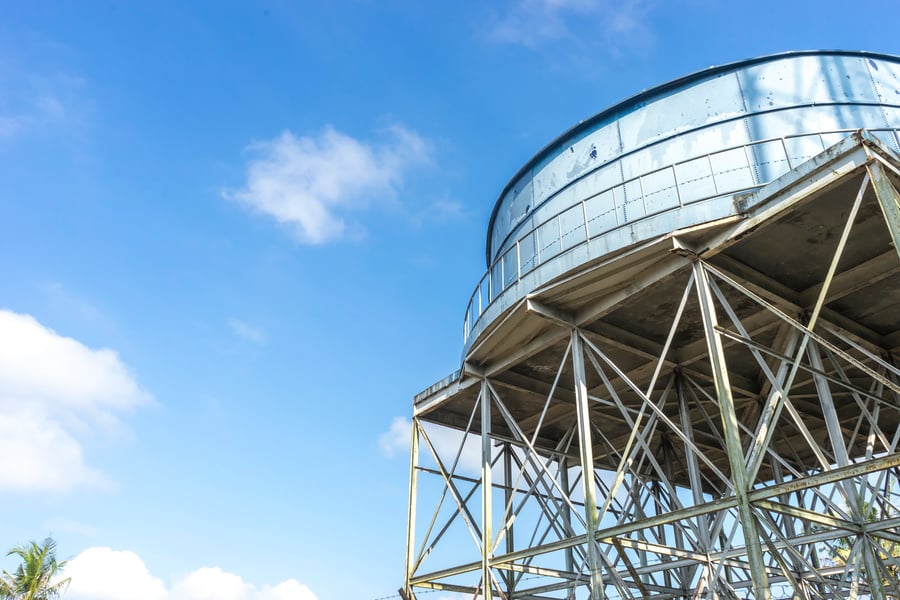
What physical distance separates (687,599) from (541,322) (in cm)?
628

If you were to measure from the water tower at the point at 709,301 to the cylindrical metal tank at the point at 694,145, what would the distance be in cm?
3

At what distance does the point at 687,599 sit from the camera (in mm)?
13102

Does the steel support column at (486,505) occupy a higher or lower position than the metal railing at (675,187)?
lower

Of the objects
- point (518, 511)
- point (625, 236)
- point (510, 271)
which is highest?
point (510, 271)

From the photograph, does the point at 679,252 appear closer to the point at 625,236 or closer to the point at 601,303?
the point at 625,236

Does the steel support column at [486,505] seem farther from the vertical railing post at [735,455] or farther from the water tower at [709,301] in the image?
the vertical railing post at [735,455]

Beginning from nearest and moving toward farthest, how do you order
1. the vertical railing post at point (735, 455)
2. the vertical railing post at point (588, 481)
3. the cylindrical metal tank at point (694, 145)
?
the vertical railing post at point (735, 455) < the vertical railing post at point (588, 481) < the cylindrical metal tank at point (694, 145)

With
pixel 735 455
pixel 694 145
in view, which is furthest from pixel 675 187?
pixel 735 455

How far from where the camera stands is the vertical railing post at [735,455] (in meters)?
7.47

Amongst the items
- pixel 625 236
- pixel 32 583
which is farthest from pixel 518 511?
pixel 32 583

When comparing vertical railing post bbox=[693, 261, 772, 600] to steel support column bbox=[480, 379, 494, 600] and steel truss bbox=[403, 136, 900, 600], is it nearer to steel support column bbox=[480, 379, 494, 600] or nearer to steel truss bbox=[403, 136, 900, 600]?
steel truss bbox=[403, 136, 900, 600]

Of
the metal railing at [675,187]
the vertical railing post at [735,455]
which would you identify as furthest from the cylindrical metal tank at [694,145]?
the vertical railing post at [735,455]

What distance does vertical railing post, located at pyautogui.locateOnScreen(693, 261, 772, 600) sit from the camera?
7469 mm

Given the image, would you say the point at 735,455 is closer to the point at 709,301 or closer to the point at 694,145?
the point at 709,301
